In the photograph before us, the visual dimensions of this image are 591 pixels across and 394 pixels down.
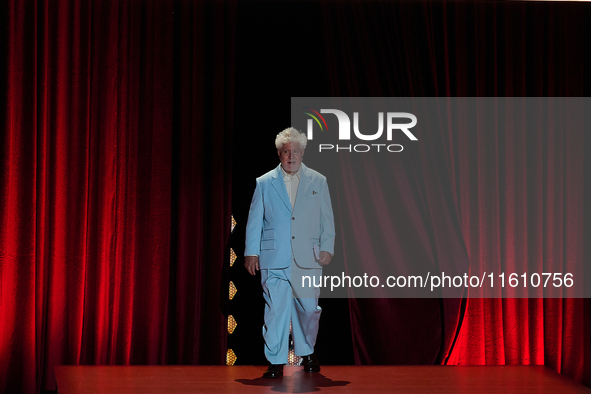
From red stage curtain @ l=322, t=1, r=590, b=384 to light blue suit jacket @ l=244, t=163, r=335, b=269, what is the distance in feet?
2.40

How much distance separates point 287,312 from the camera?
146 inches

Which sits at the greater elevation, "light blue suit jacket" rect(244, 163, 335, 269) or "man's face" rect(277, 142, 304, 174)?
"man's face" rect(277, 142, 304, 174)

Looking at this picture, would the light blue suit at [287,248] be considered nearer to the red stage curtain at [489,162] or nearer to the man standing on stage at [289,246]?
the man standing on stage at [289,246]

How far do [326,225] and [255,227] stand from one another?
42 centimetres

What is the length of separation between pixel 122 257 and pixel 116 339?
0.52 meters

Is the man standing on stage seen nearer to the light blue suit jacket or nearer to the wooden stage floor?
the light blue suit jacket

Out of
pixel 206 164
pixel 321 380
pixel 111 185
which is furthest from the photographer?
pixel 206 164

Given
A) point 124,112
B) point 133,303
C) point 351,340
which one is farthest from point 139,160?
point 351,340

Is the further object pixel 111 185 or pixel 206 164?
pixel 206 164

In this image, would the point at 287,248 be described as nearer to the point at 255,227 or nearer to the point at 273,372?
the point at 255,227

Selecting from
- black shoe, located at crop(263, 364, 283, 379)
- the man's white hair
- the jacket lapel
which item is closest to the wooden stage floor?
black shoe, located at crop(263, 364, 283, 379)

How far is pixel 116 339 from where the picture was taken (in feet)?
13.8

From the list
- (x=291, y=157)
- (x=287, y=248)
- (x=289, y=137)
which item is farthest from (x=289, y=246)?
(x=289, y=137)

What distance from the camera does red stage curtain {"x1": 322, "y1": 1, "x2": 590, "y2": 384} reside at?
173 inches
